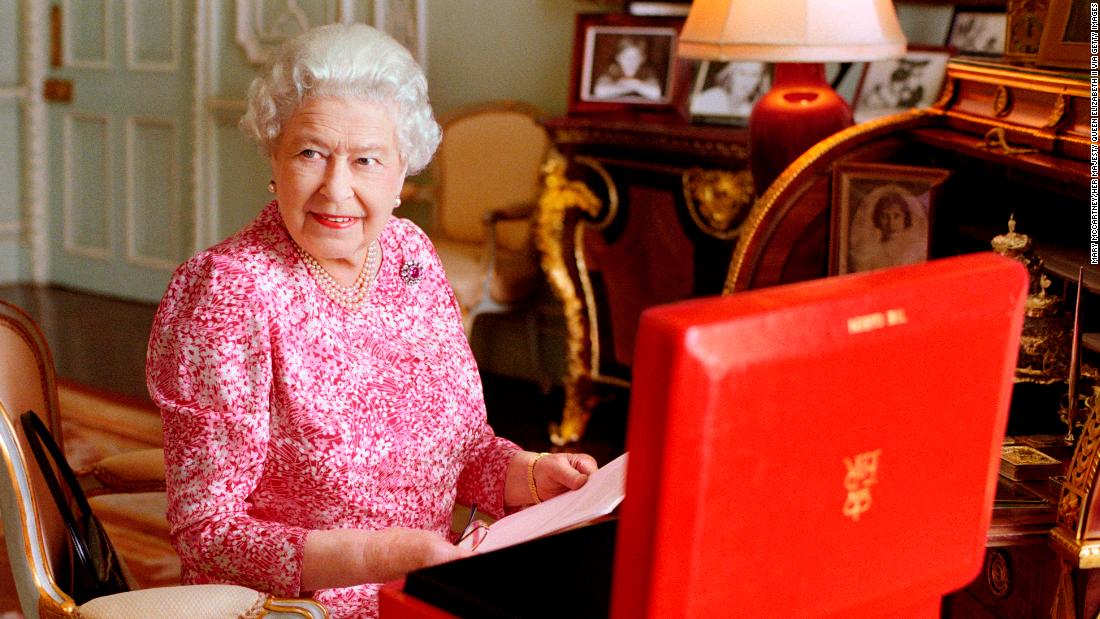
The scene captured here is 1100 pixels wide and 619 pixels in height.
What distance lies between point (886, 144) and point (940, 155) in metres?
0.10

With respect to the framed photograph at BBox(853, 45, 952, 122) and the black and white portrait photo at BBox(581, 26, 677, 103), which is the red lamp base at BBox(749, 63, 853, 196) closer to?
the framed photograph at BBox(853, 45, 952, 122)

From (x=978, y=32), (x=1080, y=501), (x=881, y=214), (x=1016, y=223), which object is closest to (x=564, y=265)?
(x=978, y=32)

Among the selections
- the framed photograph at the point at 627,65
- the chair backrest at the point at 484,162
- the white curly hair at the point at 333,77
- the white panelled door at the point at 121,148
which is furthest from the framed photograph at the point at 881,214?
the white panelled door at the point at 121,148

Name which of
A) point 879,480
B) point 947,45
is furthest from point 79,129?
point 879,480

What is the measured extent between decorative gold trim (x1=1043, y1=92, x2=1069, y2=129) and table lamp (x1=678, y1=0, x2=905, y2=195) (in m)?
0.82

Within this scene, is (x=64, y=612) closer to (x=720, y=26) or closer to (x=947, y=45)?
(x=720, y=26)

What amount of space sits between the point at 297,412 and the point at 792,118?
167 cm

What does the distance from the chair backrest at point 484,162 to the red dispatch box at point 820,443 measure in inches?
151

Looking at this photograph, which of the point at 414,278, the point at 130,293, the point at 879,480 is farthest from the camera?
the point at 130,293

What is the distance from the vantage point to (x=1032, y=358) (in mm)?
1911

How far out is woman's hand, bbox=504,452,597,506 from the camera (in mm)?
1625

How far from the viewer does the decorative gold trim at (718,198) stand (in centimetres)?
367

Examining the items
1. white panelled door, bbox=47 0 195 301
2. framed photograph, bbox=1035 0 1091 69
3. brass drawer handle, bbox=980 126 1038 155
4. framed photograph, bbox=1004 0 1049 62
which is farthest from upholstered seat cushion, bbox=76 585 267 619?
white panelled door, bbox=47 0 195 301

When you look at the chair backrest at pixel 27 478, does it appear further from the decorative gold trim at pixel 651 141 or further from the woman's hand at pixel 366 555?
the decorative gold trim at pixel 651 141
